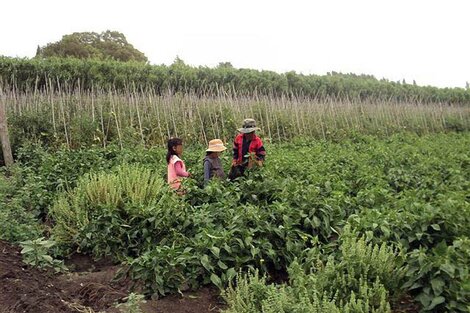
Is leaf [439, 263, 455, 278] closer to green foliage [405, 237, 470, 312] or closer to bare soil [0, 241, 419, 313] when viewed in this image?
green foliage [405, 237, 470, 312]

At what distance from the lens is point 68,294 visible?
391 centimetres

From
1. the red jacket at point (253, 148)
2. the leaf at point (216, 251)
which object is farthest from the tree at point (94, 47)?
the leaf at point (216, 251)

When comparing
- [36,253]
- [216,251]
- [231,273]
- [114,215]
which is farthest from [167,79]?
[231,273]

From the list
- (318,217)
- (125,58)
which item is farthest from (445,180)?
(125,58)

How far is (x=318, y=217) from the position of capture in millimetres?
4520

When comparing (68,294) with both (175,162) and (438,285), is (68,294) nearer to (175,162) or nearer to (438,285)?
(175,162)

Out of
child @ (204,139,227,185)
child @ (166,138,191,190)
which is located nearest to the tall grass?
child @ (166,138,191,190)

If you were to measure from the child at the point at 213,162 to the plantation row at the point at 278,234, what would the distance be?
0.49 metres

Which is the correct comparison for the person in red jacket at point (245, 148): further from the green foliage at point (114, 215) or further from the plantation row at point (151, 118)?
the plantation row at point (151, 118)

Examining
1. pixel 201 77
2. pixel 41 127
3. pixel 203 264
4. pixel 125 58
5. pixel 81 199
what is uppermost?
pixel 125 58

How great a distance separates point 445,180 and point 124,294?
4.91 metres

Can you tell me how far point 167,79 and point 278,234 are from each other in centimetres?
1474

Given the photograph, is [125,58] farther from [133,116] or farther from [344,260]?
[344,260]

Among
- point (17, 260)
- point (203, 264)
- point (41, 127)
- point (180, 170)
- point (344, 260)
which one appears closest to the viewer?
point (344, 260)
